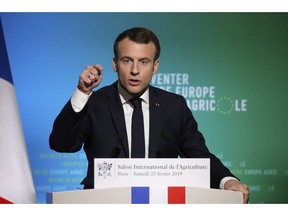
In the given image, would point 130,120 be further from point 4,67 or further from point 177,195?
point 177,195

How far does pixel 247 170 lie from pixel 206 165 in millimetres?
2594

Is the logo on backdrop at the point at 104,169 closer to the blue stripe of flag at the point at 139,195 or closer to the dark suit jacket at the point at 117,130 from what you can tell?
the blue stripe of flag at the point at 139,195

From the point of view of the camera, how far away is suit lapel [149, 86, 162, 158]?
11.2ft

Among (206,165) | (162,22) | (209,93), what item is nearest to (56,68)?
(162,22)

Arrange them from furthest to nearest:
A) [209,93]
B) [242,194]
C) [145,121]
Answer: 1. [209,93]
2. [145,121]
3. [242,194]

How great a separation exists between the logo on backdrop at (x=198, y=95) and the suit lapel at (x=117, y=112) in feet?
4.96

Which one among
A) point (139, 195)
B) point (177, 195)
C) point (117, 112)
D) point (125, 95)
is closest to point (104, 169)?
point (139, 195)

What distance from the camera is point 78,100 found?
313 centimetres

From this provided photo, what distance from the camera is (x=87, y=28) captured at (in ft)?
17.2

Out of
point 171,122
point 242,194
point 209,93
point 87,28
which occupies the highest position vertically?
point 87,28

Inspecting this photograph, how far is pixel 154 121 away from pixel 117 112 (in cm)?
21

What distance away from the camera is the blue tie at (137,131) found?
3402mm

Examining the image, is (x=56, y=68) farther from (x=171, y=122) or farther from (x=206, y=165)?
(x=206, y=165)

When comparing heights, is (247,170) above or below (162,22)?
below
